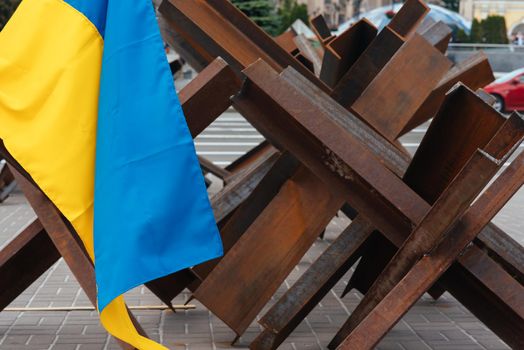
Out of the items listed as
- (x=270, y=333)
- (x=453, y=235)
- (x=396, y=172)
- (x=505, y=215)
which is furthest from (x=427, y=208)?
(x=505, y=215)

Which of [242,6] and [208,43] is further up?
[208,43]

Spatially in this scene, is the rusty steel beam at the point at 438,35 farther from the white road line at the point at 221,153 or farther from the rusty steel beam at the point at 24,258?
the white road line at the point at 221,153

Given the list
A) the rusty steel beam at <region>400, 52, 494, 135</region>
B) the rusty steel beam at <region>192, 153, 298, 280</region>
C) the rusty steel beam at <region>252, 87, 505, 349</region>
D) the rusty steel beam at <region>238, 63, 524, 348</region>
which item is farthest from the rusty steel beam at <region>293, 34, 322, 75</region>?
the rusty steel beam at <region>238, 63, 524, 348</region>

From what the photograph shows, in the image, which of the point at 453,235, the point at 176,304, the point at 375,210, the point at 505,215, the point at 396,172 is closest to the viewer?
the point at 453,235

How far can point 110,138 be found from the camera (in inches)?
152

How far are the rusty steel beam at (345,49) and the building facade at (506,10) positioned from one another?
5776 cm

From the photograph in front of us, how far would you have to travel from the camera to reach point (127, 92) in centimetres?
393

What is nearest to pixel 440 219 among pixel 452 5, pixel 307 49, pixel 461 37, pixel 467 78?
pixel 467 78

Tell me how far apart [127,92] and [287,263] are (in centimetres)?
127

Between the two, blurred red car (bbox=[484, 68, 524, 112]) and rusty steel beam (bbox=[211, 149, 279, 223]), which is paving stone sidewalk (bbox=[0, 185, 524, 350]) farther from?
blurred red car (bbox=[484, 68, 524, 112])

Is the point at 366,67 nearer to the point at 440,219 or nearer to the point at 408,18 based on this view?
the point at 408,18

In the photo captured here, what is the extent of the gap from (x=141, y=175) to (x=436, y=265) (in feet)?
3.45

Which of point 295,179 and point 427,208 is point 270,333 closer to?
point 295,179

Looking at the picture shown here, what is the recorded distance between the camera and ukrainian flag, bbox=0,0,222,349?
147 inches
